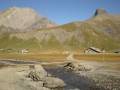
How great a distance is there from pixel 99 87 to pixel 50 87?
335 inches

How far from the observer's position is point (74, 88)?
41281mm

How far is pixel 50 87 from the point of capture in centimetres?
4191

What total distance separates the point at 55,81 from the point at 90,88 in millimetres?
6771

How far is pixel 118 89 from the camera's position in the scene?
3797cm

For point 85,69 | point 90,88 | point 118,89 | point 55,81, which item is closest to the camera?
point 118,89

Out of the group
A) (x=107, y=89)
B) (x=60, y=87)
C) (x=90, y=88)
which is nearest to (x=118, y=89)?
(x=107, y=89)

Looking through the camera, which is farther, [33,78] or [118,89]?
[33,78]

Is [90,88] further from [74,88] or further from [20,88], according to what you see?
[20,88]

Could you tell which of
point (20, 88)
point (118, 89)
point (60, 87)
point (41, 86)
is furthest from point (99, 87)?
point (20, 88)

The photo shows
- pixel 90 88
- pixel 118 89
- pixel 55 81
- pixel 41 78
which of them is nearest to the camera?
pixel 118 89

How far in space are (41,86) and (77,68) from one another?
102ft

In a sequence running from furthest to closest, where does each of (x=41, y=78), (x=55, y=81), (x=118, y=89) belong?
1. (x=41, y=78)
2. (x=55, y=81)
3. (x=118, y=89)

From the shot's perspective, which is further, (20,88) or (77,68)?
(77,68)

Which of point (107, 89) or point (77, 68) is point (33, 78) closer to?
point (107, 89)
